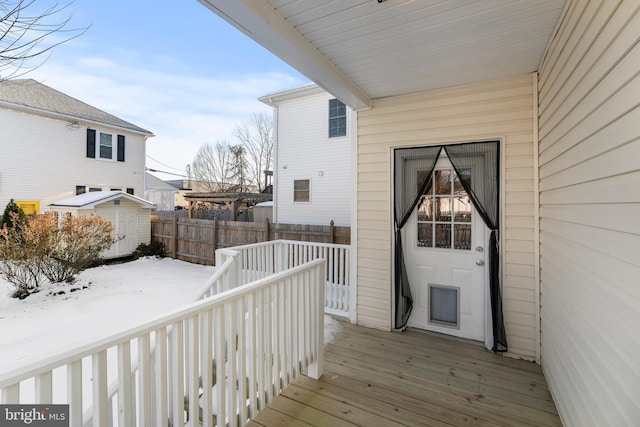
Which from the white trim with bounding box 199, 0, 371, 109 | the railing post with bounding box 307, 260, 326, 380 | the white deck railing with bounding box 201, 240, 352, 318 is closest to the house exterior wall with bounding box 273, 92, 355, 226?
the white deck railing with bounding box 201, 240, 352, 318

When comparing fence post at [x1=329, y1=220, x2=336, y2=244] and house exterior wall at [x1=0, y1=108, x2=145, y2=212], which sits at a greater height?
house exterior wall at [x1=0, y1=108, x2=145, y2=212]

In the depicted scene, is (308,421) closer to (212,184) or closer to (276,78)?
(276,78)

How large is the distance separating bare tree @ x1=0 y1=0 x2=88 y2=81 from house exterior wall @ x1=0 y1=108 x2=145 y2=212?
9242 mm

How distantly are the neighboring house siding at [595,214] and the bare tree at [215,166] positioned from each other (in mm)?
15818

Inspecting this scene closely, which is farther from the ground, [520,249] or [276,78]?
[276,78]

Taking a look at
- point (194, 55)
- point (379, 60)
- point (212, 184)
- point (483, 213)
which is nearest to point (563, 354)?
point (483, 213)

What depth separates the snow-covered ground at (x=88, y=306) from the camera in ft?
11.7

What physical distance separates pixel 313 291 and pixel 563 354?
1820 mm

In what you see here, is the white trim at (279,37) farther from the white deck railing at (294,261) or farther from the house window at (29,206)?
the house window at (29,206)

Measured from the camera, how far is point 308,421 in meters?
1.99

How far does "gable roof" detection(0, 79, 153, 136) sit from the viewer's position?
8719 millimetres

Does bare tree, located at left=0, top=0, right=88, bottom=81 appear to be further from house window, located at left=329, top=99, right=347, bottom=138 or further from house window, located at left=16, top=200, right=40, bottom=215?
house window, located at left=16, top=200, right=40, bottom=215

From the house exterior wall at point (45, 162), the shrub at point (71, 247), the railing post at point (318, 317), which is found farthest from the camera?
the house exterior wall at point (45, 162)

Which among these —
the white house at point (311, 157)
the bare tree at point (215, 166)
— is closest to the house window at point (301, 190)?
the white house at point (311, 157)
